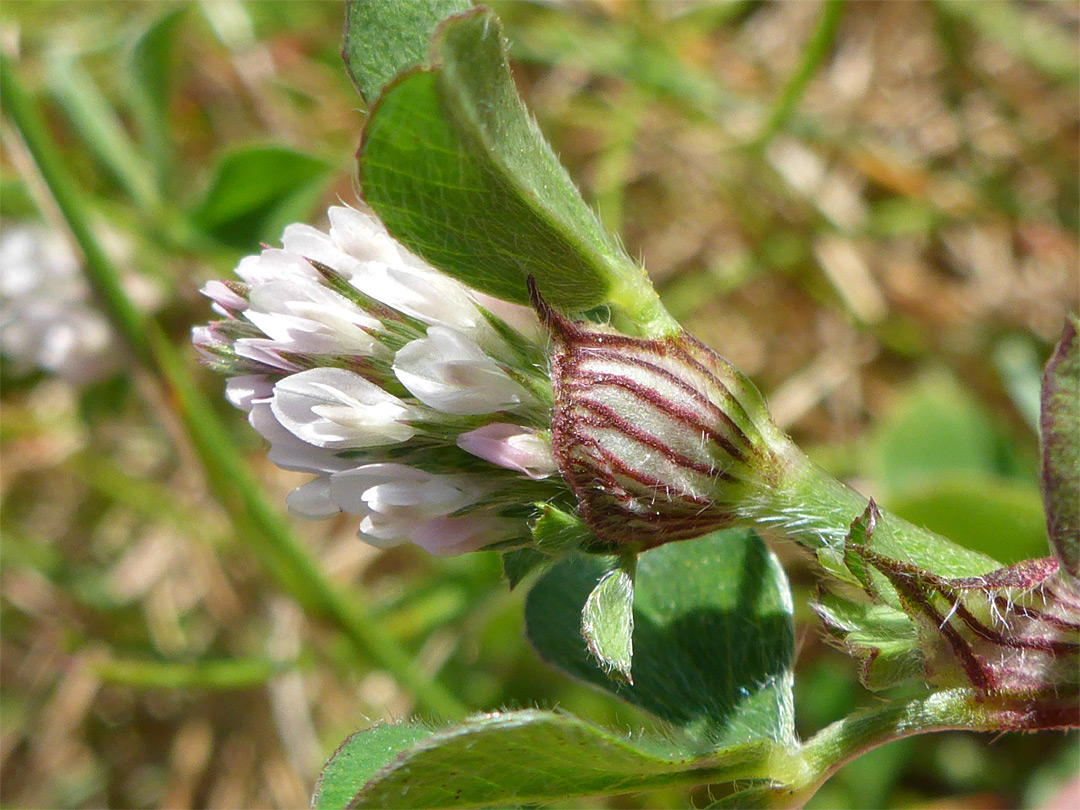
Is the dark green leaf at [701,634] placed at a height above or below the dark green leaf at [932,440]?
above

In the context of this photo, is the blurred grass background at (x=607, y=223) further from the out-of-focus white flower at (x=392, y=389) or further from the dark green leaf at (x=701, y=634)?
the out-of-focus white flower at (x=392, y=389)

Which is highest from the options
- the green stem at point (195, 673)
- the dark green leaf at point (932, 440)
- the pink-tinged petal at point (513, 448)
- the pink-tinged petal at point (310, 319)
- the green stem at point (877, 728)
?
the pink-tinged petal at point (310, 319)

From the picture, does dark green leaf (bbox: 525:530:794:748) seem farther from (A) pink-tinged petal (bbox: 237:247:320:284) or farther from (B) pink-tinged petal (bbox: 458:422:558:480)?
(A) pink-tinged petal (bbox: 237:247:320:284)

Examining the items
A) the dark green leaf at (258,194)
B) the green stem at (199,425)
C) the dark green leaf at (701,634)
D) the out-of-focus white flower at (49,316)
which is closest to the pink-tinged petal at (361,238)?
the dark green leaf at (701,634)

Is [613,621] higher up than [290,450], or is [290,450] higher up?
[290,450]

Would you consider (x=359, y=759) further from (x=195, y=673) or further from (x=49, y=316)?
(x=49, y=316)

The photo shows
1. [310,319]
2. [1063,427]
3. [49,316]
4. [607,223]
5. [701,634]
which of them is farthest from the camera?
[607,223]

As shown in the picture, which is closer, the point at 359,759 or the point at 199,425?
the point at 359,759

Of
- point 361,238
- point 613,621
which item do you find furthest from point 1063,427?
point 361,238
